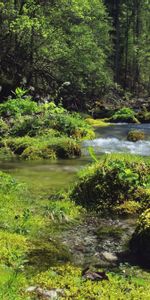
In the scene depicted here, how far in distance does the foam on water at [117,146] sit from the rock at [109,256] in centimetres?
980

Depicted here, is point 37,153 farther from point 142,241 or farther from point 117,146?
point 142,241

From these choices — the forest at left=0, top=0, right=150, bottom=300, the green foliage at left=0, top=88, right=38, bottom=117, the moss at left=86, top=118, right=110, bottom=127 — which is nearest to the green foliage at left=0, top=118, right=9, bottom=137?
the forest at left=0, top=0, right=150, bottom=300

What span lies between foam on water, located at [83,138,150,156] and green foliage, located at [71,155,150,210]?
6936mm

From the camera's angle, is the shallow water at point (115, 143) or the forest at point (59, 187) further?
the shallow water at point (115, 143)

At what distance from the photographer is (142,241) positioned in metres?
6.99

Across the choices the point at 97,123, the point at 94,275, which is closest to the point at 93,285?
the point at 94,275

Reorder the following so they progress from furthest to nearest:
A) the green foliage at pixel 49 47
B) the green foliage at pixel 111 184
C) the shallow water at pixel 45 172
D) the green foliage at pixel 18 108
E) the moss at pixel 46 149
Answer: the green foliage at pixel 49 47 < the green foliage at pixel 18 108 < the moss at pixel 46 149 < the shallow water at pixel 45 172 < the green foliage at pixel 111 184

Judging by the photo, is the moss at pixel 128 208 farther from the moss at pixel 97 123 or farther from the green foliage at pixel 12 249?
the moss at pixel 97 123

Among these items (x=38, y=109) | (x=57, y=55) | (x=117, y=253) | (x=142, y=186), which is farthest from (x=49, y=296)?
(x=57, y=55)

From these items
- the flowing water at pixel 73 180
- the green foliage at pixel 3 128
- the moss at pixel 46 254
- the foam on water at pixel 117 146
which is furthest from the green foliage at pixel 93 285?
the green foliage at pixel 3 128

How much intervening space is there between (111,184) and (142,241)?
2527 mm

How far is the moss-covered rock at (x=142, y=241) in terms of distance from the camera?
685 centimetres

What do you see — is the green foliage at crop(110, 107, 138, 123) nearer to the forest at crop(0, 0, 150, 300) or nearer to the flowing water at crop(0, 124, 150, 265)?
the forest at crop(0, 0, 150, 300)

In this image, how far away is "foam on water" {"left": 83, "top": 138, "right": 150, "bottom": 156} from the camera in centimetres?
1722
